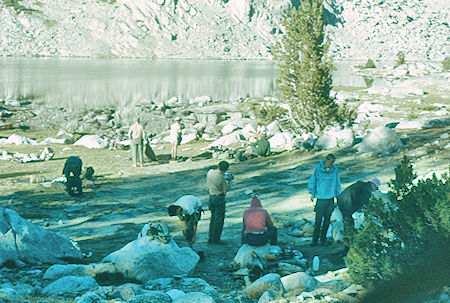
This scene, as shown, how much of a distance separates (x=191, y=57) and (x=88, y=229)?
14254 cm

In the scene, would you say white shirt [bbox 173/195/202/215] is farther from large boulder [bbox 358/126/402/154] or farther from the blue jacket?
large boulder [bbox 358/126/402/154]

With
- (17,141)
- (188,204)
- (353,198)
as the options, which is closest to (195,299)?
(188,204)

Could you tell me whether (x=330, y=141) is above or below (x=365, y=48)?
below

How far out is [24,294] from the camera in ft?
21.8

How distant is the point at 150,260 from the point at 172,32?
6346 inches

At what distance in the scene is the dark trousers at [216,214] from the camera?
9977mm

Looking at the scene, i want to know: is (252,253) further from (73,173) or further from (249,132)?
(249,132)

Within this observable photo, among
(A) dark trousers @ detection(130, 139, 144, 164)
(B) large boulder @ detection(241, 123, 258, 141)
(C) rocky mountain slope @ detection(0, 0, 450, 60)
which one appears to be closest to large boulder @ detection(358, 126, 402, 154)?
(B) large boulder @ detection(241, 123, 258, 141)

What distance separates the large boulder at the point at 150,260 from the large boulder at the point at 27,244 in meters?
1.11

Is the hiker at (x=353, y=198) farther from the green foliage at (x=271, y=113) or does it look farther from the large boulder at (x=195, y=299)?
the green foliage at (x=271, y=113)

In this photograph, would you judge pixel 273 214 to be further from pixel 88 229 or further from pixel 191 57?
pixel 191 57

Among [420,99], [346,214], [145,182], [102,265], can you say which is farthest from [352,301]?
[420,99]

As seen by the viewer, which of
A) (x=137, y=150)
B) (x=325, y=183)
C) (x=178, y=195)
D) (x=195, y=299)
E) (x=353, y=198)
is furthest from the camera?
(x=137, y=150)

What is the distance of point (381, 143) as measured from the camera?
17859mm
